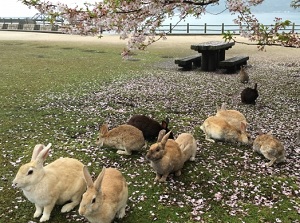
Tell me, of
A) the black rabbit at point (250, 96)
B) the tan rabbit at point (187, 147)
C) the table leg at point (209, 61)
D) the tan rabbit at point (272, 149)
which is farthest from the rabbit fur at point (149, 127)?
the table leg at point (209, 61)

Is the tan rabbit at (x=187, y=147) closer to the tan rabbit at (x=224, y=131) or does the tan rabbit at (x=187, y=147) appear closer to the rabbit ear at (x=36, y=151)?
the tan rabbit at (x=224, y=131)

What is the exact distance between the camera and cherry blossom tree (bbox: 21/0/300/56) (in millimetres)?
8156

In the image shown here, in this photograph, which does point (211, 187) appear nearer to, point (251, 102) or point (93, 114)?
point (93, 114)

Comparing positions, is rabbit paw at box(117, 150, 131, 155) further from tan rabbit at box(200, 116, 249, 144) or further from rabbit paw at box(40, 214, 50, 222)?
rabbit paw at box(40, 214, 50, 222)

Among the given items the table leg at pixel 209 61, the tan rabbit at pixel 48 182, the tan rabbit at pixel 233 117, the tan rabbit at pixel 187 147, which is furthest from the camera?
the table leg at pixel 209 61

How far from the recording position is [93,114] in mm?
10031

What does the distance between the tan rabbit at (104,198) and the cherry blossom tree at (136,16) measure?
14.4 ft

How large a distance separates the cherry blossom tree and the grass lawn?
222cm

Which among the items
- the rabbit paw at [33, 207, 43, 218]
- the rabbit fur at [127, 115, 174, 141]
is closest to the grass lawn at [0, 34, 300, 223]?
the rabbit paw at [33, 207, 43, 218]

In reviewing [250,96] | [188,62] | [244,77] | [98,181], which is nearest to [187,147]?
[98,181]

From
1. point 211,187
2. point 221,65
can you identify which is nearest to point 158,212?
point 211,187

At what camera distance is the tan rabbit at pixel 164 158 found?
18.8ft

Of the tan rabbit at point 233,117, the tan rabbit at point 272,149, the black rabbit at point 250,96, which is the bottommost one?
the tan rabbit at point 272,149

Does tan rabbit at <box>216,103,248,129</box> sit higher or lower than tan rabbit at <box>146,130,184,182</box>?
higher
